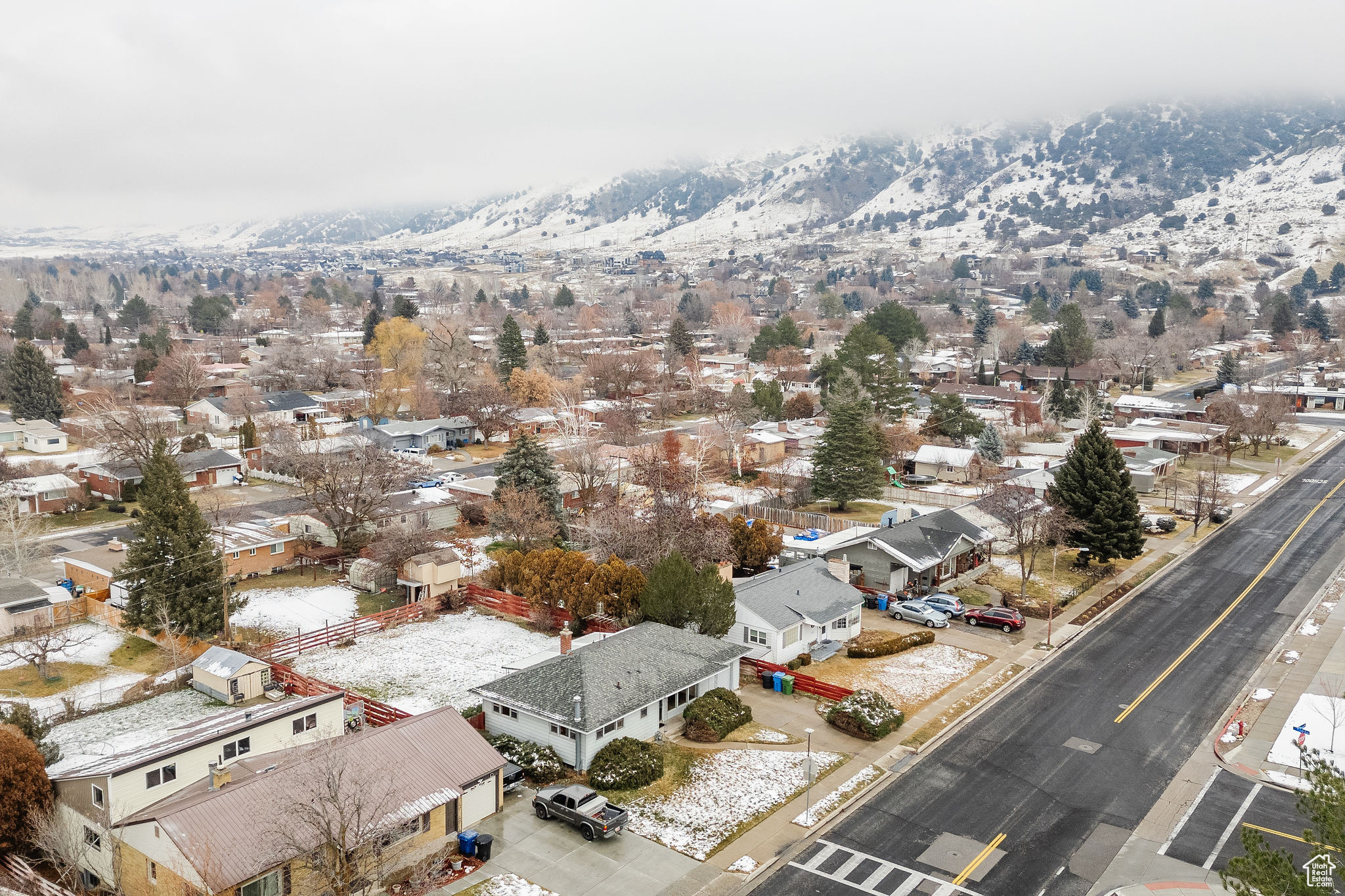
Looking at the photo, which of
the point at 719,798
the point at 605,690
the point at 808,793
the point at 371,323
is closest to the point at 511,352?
the point at 371,323

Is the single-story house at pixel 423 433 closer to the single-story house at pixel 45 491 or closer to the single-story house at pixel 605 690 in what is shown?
the single-story house at pixel 45 491

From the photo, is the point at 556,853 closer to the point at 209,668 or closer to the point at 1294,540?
the point at 209,668

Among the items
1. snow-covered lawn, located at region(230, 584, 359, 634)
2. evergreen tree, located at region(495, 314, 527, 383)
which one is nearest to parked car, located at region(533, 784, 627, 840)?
snow-covered lawn, located at region(230, 584, 359, 634)

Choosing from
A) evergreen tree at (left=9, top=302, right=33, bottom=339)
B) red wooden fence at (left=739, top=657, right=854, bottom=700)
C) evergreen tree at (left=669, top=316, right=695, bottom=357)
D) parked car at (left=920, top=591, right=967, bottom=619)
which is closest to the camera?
red wooden fence at (left=739, top=657, right=854, bottom=700)

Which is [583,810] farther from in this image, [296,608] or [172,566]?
[296,608]

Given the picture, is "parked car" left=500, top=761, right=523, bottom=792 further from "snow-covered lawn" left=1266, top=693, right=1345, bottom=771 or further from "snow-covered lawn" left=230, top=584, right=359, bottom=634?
"snow-covered lawn" left=1266, top=693, right=1345, bottom=771

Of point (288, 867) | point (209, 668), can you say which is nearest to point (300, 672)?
point (209, 668)

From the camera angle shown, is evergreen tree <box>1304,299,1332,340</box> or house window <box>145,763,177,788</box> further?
evergreen tree <box>1304,299,1332,340</box>

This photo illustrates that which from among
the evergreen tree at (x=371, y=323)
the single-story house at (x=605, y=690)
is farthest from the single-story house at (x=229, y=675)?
the evergreen tree at (x=371, y=323)
